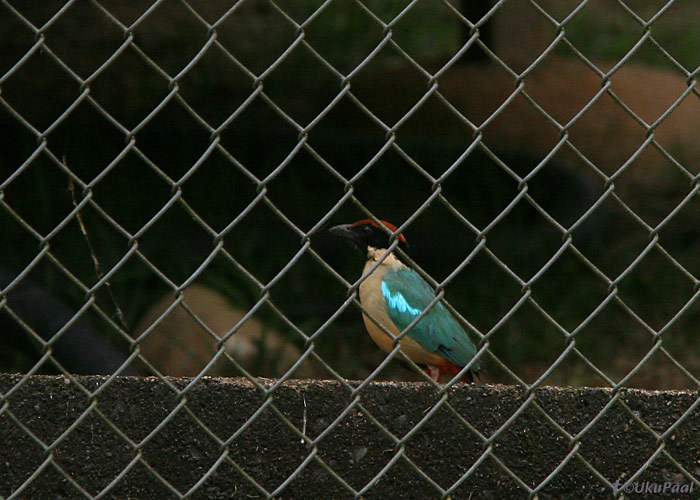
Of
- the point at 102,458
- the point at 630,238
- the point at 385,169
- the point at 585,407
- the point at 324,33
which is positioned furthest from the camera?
the point at 324,33

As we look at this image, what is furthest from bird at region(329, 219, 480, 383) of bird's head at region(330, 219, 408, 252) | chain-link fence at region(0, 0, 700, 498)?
chain-link fence at region(0, 0, 700, 498)

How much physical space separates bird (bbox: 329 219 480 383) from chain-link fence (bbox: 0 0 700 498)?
120 mm

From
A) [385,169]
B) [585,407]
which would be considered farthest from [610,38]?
[585,407]

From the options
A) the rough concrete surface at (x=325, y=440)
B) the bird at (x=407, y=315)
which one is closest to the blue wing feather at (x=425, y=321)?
the bird at (x=407, y=315)

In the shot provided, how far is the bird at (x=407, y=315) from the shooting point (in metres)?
3.11

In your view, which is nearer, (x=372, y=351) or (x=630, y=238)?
(x=372, y=351)

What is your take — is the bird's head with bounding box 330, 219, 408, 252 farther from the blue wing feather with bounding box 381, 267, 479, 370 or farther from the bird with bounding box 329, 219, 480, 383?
the blue wing feather with bounding box 381, 267, 479, 370

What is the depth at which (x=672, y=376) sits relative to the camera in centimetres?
487

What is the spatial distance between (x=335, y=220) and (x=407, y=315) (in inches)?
95.8

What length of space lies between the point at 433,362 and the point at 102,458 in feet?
4.84

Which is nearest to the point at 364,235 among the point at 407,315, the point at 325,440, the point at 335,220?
the point at 407,315

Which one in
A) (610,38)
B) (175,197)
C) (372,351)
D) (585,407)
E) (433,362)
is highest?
(610,38)

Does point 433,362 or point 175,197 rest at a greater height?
point 175,197

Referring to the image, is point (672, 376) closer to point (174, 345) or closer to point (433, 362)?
point (433, 362)
